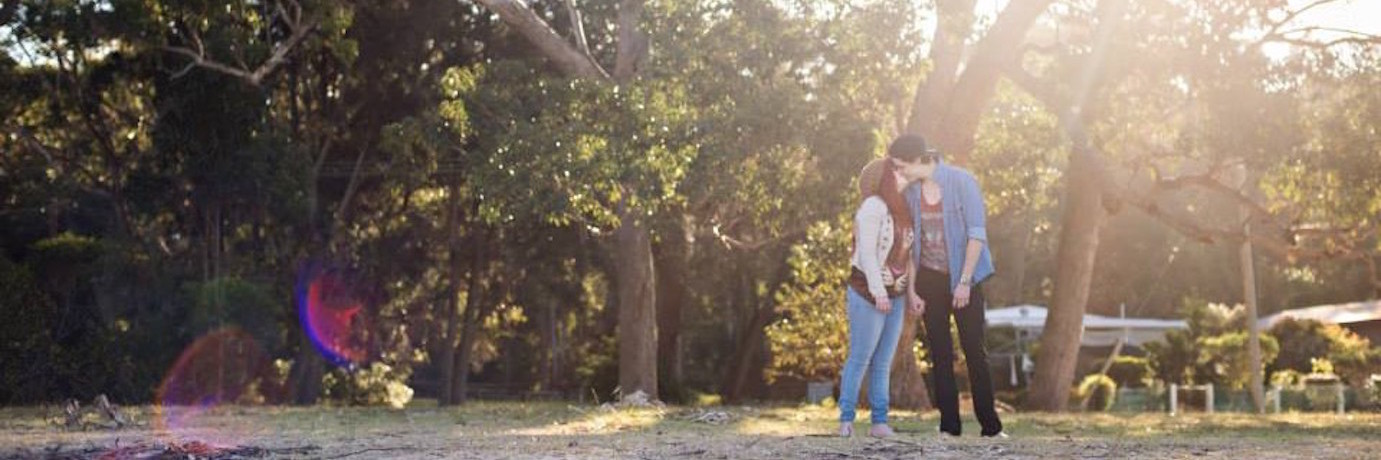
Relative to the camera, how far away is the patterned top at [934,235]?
884 cm

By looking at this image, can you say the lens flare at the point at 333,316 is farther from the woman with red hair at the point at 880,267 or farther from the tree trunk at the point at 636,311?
the woman with red hair at the point at 880,267

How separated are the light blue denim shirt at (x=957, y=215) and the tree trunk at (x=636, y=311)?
1354 cm

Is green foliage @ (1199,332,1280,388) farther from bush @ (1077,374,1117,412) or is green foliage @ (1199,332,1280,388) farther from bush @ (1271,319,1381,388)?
bush @ (1077,374,1117,412)

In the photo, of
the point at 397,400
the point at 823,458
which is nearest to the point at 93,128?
the point at 397,400

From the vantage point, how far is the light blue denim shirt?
347 inches

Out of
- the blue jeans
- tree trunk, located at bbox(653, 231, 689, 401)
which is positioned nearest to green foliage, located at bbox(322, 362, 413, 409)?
tree trunk, located at bbox(653, 231, 689, 401)

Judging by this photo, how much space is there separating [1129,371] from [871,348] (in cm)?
2456

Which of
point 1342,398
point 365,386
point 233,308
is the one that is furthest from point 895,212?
point 365,386

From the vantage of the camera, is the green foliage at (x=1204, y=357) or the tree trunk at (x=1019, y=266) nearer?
the green foliage at (x=1204, y=357)

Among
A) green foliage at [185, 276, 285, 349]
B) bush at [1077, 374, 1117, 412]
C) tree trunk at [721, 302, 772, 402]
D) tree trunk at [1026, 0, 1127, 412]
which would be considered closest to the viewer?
tree trunk at [1026, 0, 1127, 412]

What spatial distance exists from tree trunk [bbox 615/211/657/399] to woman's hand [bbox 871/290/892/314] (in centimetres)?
1361

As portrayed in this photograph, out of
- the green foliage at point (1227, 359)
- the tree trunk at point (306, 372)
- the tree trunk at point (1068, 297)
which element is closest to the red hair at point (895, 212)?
the tree trunk at point (1068, 297)

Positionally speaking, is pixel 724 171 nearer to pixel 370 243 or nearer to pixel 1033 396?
pixel 1033 396

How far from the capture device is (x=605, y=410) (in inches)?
557
